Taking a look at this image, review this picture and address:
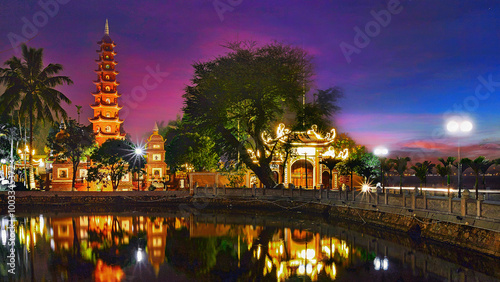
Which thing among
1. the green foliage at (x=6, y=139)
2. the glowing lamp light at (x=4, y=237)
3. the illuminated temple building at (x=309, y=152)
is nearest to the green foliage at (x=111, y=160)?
the green foliage at (x=6, y=139)

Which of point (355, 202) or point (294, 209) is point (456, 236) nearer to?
point (355, 202)

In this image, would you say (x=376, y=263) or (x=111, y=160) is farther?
(x=111, y=160)

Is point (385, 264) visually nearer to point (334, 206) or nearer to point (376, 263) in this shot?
point (376, 263)

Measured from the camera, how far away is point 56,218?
31.4m

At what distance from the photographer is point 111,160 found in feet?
157

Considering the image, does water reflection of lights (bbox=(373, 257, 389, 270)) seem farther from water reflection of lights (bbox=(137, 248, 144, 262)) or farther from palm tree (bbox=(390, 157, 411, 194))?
palm tree (bbox=(390, 157, 411, 194))

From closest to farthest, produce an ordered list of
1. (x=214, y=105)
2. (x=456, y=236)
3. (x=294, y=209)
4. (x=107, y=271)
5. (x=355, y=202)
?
(x=107, y=271), (x=456, y=236), (x=355, y=202), (x=294, y=209), (x=214, y=105)

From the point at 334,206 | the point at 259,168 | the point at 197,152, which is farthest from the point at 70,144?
the point at 334,206

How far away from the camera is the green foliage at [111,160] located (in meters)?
47.1

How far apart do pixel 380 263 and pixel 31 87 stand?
38.1 metres

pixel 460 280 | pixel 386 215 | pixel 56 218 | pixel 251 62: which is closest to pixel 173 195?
pixel 56 218

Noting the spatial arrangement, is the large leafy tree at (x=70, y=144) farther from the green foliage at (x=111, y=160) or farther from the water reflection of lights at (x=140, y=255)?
the water reflection of lights at (x=140, y=255)

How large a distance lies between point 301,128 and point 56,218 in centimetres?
2078

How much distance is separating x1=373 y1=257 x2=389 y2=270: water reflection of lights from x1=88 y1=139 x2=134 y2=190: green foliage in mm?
34487
